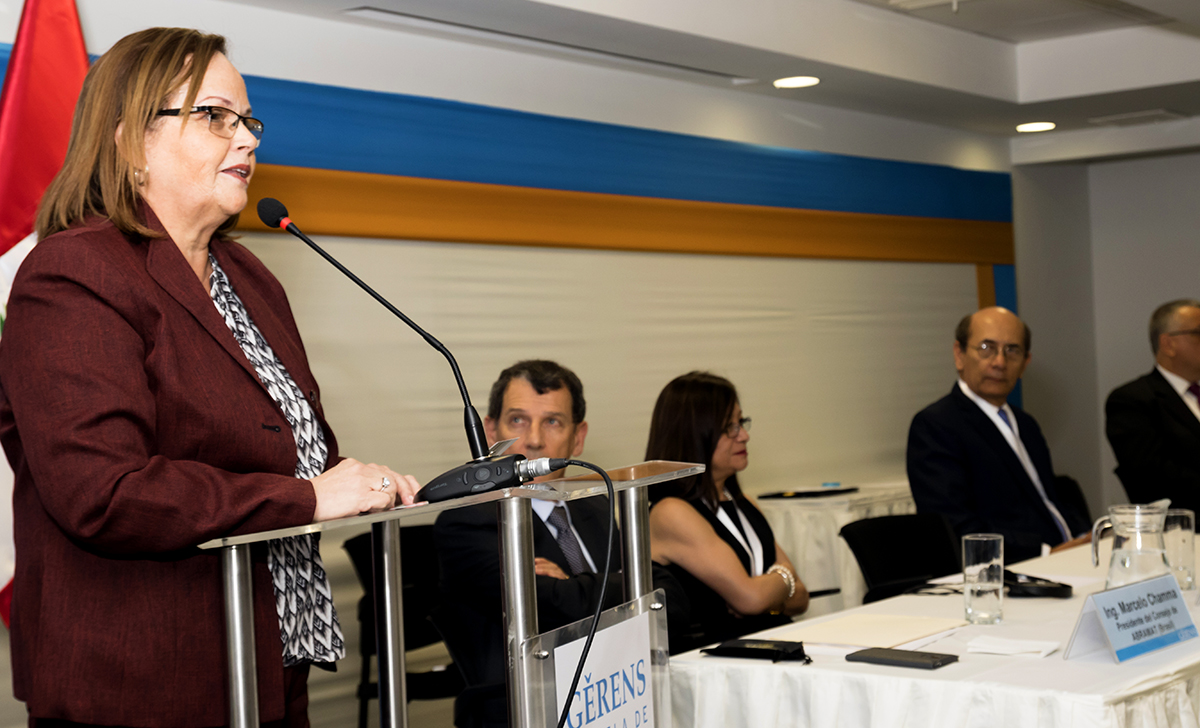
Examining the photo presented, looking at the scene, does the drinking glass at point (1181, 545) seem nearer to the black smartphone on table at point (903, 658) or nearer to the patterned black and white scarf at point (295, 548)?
the black smartphone on table at point (903, 658)

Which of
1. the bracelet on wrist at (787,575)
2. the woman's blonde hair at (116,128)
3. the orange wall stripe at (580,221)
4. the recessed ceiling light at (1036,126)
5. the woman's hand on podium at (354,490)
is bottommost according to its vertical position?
Answer: the bracelet on wrist at (787,575)

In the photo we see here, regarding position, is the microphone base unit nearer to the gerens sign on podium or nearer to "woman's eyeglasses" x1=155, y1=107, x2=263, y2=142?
the gerens sign on podium

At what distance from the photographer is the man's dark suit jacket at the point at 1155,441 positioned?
4.71 meters

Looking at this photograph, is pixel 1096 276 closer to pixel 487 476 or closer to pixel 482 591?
pixel 482 591

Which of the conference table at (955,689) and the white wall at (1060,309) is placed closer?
the conference table at (955,689)

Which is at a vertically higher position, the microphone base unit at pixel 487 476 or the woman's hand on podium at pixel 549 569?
the microphone base unit at pixel 487 476

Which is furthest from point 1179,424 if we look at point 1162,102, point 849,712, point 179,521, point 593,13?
point 179,521

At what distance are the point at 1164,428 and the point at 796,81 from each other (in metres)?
2.12

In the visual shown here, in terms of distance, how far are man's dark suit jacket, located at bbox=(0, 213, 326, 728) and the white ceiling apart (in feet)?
8.17

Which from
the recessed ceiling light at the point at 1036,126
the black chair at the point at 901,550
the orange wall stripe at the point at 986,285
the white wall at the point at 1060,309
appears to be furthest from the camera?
the white wall at the point at 1060,309

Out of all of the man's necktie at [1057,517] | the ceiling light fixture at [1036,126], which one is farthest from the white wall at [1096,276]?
the man's necktie at [1057,517]

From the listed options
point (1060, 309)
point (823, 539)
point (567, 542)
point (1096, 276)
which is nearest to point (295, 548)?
point (567, 542)

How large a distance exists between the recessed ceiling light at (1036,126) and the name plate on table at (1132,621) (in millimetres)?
4845

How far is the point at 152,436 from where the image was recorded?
1.38 m
